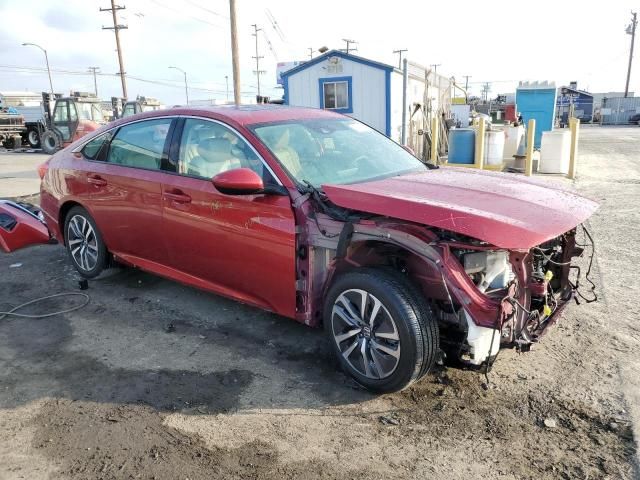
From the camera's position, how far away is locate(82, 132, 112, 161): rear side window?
5.11 m

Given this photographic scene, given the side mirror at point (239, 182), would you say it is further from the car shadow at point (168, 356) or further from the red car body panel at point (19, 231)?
the red car body panel at point (19, 231)

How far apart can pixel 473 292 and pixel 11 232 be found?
5.99 metres

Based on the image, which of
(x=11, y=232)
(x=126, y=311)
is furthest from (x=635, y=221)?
(x=11, y=232)

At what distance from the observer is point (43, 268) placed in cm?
605

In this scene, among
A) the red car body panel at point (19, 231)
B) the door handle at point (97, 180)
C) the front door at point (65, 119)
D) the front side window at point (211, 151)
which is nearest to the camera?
the front side window at point (211, 151)

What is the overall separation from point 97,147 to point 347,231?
316 cm

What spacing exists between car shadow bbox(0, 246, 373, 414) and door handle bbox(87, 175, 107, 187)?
42.5 inches

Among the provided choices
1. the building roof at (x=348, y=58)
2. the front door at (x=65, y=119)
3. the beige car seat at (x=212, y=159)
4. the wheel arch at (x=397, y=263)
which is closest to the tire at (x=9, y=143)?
the front door at (x=65, y=119)

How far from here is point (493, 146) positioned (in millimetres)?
12859

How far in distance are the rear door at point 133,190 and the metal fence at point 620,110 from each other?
54.7 m

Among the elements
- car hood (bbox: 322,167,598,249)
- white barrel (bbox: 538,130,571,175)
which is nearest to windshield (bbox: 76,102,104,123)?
white barrel (bbox: 538,130,571,175)

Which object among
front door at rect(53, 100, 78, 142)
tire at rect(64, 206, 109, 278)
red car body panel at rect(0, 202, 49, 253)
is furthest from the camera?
front door at rect(53, 100, 78, 142)

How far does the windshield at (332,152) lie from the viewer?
3.80m

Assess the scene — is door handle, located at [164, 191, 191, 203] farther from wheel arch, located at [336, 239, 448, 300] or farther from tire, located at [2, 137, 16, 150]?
tire, located at [2, 137, 16, 150]
